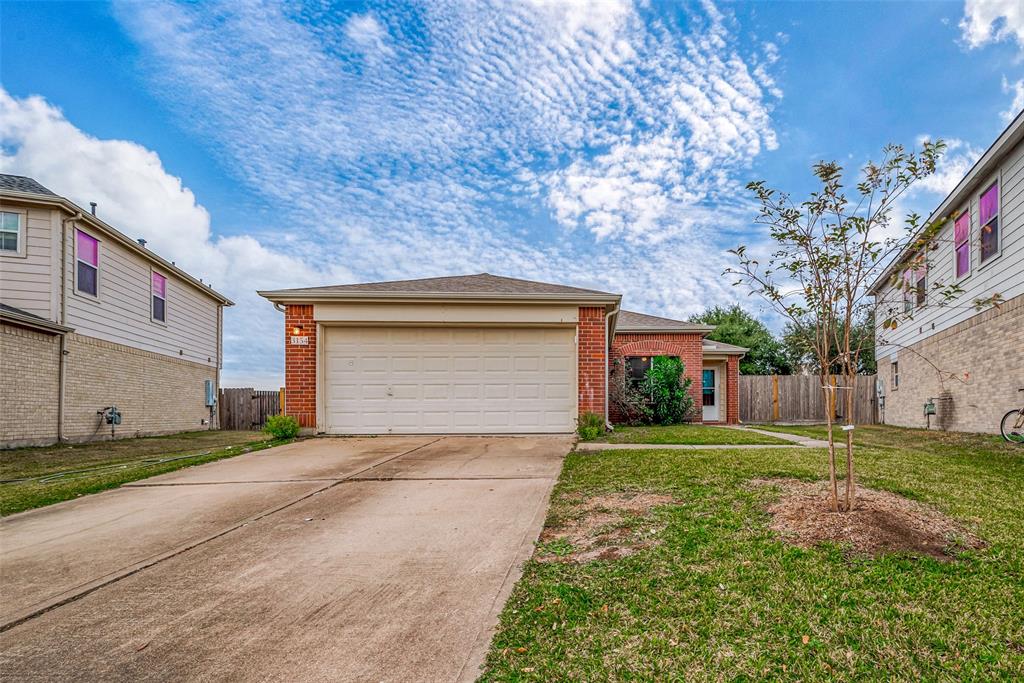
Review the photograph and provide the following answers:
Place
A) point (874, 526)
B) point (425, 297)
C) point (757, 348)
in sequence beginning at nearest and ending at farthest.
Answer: point (874, 526)
point (425, 297)
point (757, 348)

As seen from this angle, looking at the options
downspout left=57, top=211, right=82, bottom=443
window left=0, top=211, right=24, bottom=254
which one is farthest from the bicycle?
window left=0, top=211, right=24, bottom=254

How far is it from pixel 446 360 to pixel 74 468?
588 centimetres

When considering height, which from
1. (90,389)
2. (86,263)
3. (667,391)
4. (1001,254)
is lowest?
(667,391)

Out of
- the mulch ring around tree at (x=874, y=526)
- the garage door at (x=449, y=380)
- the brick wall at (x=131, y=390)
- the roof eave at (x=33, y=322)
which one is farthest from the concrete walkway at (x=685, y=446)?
the brick wall at (x=131, y=390)

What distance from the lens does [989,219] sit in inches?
377

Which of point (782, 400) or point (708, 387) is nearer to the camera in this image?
point (708, 387)

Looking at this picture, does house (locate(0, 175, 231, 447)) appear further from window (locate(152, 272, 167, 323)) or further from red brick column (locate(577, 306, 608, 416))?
red brick column (locate(577, 306, 608, 416))

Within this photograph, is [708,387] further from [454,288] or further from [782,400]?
[454,288]

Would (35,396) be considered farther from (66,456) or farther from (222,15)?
(222,15)

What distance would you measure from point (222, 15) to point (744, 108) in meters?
9.43

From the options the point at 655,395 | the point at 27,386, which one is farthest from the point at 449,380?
the point at 27,386

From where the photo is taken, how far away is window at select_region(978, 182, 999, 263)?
367 inches

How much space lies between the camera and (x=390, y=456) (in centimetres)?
726

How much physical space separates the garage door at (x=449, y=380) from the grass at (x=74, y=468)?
1804 mm
